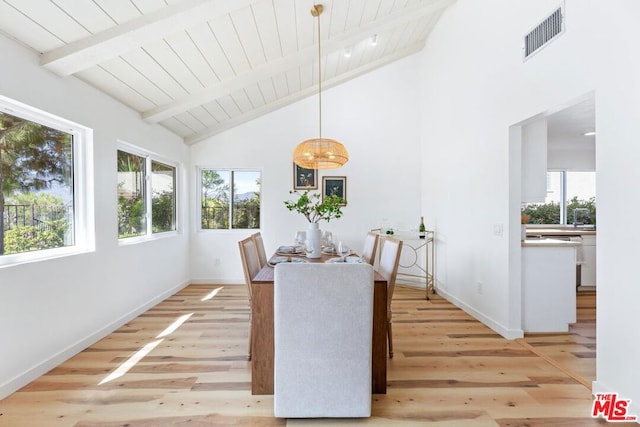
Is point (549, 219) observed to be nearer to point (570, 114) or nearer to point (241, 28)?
point (570, 114)

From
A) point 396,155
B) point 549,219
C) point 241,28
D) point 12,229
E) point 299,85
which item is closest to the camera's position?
point 12,229

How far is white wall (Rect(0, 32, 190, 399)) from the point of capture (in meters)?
2.07

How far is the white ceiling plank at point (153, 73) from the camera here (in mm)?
2617

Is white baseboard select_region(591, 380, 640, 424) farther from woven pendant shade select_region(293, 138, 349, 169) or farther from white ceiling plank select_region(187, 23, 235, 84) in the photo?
white ceiling plank select_region(187, 23, 235, 84)

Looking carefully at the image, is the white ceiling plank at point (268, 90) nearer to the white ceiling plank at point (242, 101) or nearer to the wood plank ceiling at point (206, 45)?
the wood plank ceiling at point (206, 45)

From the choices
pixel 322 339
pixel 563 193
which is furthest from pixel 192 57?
pixel 563 193

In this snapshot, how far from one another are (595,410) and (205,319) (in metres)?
3.34

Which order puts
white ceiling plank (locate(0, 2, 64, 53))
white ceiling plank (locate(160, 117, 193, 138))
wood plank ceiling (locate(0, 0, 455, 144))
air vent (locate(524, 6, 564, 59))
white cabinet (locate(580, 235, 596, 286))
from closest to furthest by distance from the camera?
white ceiling plank (locate(0, 2, 64, 53))
wood plank ceiling (locate(0, 0, 455, 144))
air vent (locate(524, 6, 564, 59))
white ceiling plank (locate(160, 117, 193, 138))
white cabinet (locate(580, 235, 596, 286))

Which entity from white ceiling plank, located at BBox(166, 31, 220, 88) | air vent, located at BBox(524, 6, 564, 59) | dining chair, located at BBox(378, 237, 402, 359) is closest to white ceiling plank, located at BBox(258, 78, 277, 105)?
white ceiling plank, located at BBox(166, 31, 220, 88)

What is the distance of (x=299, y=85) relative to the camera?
14.8 feet

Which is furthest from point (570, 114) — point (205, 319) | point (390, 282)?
point (205, 319)

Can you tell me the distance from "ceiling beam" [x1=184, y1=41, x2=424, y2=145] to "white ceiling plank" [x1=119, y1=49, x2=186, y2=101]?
54.3 inches

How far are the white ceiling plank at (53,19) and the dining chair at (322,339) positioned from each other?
6.96 ft

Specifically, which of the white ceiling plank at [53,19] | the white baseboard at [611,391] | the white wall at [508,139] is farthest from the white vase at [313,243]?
the white ceiling plank at [53,19]
